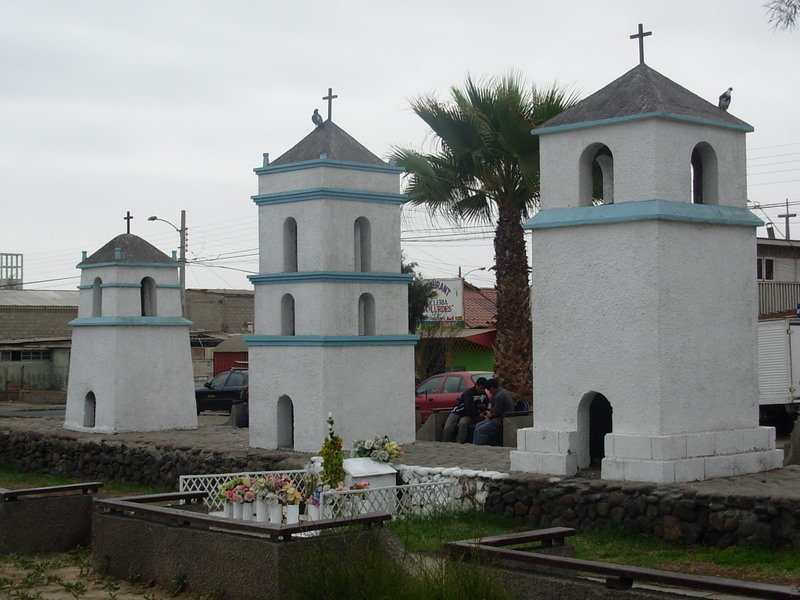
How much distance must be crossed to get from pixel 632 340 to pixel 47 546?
276 inches

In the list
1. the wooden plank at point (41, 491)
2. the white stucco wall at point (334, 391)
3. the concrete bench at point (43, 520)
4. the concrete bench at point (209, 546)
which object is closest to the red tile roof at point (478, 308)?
the white stucco wall at point (334, 391)

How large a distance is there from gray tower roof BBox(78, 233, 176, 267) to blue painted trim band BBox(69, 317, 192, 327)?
3.70 ft

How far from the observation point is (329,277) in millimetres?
16812

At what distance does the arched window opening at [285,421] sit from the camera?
56.7 feet

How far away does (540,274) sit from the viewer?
44.7ft

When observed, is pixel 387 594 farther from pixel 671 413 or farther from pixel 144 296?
pixel 144 296

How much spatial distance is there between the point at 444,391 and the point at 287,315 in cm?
811

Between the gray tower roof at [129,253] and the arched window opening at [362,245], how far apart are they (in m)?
6.09

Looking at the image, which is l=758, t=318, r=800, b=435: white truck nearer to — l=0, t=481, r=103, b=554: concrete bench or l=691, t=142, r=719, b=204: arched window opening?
l=691, t=142, r=719, b=204: arched window opening

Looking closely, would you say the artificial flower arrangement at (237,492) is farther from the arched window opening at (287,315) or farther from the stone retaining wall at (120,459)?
the arched window opening at (287,315)

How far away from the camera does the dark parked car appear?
31.9 meters

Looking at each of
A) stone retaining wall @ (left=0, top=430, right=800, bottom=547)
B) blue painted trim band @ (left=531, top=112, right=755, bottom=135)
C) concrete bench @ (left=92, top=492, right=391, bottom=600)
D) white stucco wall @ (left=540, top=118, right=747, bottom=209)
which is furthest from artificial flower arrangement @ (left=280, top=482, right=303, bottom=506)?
blue painted trim band @ (left=531, top=112, right=755, bottom=135)

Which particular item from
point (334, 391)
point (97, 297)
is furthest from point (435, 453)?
point (97, 297)

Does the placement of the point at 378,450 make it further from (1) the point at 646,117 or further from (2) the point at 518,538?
(2) the point at 518,538
